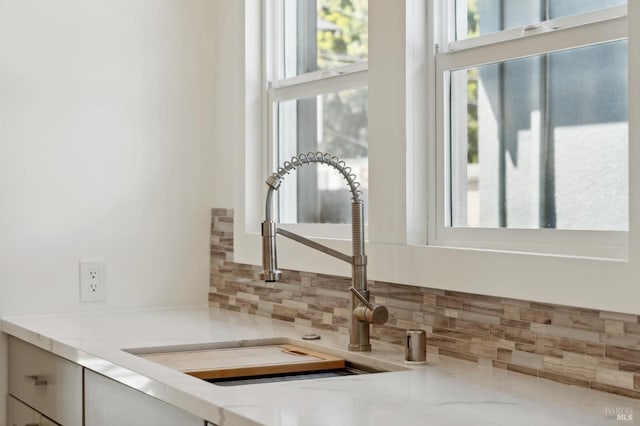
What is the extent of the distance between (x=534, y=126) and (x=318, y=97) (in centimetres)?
99

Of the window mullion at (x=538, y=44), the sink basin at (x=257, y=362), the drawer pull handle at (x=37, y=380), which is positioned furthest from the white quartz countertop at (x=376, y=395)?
the window mullion at (x=538, y=44)

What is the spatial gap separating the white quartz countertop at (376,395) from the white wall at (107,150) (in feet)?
2.01

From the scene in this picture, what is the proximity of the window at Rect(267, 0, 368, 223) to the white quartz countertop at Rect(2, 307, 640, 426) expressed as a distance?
1.90 ft

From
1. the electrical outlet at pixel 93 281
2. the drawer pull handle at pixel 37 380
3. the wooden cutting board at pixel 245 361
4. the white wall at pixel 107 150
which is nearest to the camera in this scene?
the wooden cutting board at pixel 245 361

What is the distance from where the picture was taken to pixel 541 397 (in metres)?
1.68

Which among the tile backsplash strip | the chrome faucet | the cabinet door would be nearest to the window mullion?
the chrome faucet

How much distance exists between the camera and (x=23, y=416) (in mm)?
2730

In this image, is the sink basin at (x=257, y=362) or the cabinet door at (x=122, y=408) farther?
the sink basin at (x=257, y=362)

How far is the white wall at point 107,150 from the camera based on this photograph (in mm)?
2900

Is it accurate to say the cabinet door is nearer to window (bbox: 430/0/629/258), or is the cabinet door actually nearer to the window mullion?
window (bbox: 430/0/629/258)

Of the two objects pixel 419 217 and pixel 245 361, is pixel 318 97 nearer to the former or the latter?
pixel 419 217

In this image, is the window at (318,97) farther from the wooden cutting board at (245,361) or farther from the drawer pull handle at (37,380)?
the drawer pull handle at (37,380)

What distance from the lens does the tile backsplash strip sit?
1716mm

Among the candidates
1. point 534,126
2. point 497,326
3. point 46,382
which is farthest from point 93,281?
point 534,126
